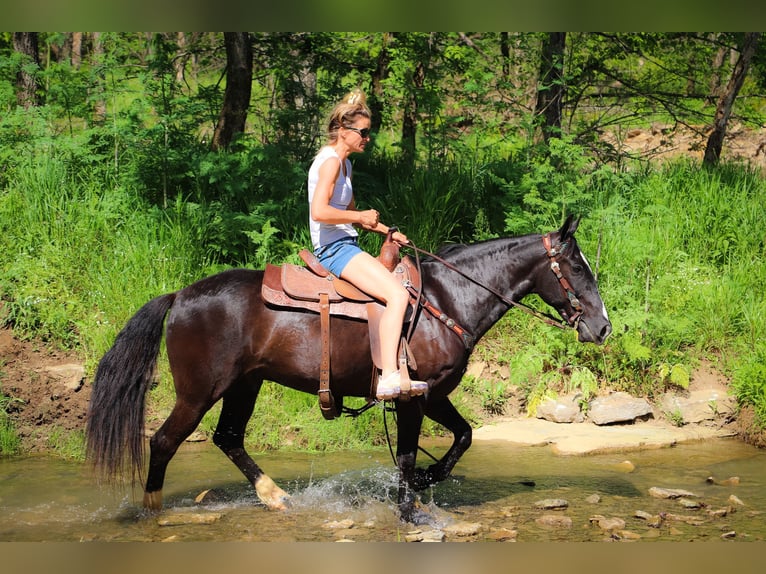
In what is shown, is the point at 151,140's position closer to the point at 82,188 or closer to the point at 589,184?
the point at 82,188

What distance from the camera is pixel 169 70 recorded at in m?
10.9

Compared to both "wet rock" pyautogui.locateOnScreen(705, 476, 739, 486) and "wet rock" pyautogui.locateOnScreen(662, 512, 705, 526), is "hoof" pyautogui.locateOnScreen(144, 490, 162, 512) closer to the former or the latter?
"wet rock" pyautogui.locateOnScreen(662, 512, 705, 526)

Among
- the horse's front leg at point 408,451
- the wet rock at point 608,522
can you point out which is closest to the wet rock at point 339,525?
the horse's front leg at point 408,451

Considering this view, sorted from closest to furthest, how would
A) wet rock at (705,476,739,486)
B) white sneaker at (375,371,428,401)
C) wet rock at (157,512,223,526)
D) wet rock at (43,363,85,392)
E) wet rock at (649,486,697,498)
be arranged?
white sneaker at (375,371,428,401) → wet rock at (157,512,223,526) → wet rock at (649,486,697,498) → wet rock at (705,476,739,486) → wet rock at (43,363,85,392)

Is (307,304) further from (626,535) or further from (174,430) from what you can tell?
(626,535)

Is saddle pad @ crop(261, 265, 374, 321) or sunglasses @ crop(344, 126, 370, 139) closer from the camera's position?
sunglasses @ crop(344, 126, 370, 139)

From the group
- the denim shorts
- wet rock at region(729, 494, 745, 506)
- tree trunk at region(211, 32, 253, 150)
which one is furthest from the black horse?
tree trunk at region(211, 32, 253, 150)

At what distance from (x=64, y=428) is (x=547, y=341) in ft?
17.2

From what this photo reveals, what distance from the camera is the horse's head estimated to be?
231 inches

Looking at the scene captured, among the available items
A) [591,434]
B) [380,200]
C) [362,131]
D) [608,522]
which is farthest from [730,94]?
[362,131]

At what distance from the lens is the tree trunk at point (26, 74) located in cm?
1162

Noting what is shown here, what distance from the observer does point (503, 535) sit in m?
5.65
